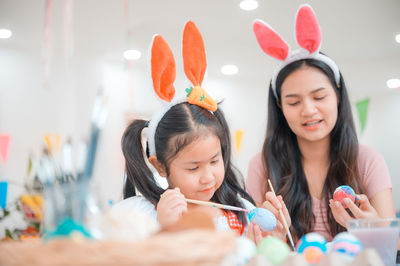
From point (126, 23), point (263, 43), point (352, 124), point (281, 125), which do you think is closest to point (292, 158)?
point (281, 125)

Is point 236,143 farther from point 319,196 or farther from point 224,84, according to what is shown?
point 319,196

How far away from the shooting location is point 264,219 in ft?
3.79

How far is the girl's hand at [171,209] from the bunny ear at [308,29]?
71 cm

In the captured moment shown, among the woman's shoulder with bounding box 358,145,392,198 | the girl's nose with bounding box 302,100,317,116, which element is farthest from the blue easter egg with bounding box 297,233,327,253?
the woman's shoulder with bounding box 358,145,392,198

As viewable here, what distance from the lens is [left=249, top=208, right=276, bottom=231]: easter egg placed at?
45.4 inches

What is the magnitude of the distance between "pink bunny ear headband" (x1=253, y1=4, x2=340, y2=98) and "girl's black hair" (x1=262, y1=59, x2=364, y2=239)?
0.07ft

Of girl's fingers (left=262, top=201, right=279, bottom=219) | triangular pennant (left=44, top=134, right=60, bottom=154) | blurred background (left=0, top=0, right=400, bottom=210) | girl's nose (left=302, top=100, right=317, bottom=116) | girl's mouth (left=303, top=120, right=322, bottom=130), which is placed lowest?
girl's fingers (left=262, top=201, right=279, bottom=219)

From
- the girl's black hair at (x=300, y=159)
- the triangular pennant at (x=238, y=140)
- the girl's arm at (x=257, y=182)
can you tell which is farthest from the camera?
the triangular pennant at (x=238, y=140)

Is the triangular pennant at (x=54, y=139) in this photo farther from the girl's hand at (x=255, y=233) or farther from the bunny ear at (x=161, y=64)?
the girl's hand at (x=255, y=233)

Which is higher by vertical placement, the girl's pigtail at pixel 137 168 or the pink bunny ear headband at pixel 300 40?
the pink bunny ear headband at pixel 300 40

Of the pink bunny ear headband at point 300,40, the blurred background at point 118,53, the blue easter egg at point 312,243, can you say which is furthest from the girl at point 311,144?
the blurred background at point 118,53

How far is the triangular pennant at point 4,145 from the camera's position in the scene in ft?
13.2

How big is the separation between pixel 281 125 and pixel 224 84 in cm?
383

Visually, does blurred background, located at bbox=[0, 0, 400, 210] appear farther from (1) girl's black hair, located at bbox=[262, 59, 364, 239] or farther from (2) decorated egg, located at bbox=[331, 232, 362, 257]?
(2) decorated egg, located at bbox=[331, 232, 362, 257]
